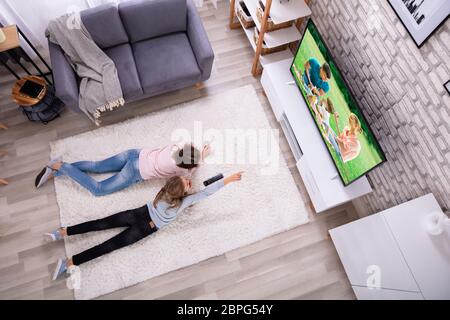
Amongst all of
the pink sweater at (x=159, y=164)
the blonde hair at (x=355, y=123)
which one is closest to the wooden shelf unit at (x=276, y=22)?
the blonde hair at (x=355, y=123)

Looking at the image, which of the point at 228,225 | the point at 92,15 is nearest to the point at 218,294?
the point at 228,225

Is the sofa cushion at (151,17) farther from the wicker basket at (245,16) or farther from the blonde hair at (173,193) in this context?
the blonde hair at (173,193)

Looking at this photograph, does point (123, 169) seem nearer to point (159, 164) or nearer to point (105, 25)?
point (159, 164)

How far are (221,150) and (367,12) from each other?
170 cm

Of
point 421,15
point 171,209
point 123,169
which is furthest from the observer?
point 123,169

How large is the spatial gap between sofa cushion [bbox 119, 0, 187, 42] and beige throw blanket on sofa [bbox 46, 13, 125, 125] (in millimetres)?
378

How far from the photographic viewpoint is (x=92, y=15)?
2.65 metres

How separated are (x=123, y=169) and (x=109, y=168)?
0.67 ft

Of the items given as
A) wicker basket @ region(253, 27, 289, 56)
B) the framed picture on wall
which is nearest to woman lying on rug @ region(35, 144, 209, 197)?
wicker basket @ region(253, 27, 289, 56)

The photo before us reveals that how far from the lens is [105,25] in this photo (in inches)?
108

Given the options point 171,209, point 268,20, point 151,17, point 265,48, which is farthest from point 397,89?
point 151,17

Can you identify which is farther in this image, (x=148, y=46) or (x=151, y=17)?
(x=148, y=46)

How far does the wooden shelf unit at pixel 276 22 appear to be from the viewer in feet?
8.59

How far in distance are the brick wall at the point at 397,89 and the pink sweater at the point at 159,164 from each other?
5.23 ft
